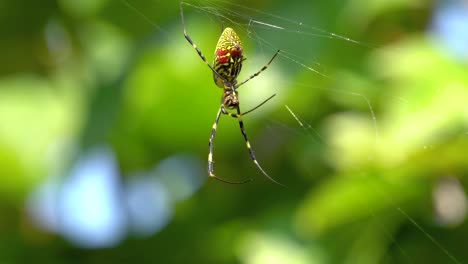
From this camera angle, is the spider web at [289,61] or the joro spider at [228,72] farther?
the spider web at [289,61]

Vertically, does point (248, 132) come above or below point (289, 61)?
below

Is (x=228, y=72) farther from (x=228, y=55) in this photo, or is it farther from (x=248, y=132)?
(x=248, y=132)

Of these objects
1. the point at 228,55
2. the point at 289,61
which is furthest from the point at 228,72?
the point at 289,61

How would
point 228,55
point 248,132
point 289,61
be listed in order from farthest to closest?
point 248,132 → point 289,61 → point 228,55

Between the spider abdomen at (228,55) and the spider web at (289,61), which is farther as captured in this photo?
the spider web at (289,61)

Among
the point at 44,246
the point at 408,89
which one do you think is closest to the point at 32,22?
the point at 44,246

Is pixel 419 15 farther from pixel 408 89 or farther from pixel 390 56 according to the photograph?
pixel 408 89
